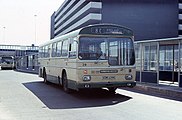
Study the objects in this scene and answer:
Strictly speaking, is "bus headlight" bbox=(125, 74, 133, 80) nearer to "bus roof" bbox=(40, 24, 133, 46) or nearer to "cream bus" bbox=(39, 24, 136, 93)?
"cream bus" bbox=(39, 24, 136, 93)

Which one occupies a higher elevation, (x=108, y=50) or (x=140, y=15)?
(x=140, y=15)

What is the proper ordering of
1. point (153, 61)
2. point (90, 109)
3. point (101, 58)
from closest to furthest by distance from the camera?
point (90, 109) < point (101, 58) < point (153, 61)

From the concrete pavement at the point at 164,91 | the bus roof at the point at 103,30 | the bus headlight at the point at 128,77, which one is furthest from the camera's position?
the concrete pavement at the point at 164,91

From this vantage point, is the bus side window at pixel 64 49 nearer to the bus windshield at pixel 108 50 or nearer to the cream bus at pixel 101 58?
the cream bus at pixel 101 58

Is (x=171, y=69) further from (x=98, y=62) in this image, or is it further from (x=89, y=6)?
(x=89, y=6)

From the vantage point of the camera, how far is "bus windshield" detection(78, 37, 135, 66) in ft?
38.0

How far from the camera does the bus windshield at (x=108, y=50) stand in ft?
38.0

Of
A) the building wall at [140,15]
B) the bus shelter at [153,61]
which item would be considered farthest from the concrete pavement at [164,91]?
the building wall at [140,15]

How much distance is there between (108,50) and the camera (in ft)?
38.8

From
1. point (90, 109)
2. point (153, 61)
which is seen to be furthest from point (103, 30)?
point (153, 61)

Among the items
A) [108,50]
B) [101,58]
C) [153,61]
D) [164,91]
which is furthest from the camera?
[153,61]

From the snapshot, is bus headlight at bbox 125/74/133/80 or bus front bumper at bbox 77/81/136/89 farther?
bus headlight at bbox 125/74/133/80

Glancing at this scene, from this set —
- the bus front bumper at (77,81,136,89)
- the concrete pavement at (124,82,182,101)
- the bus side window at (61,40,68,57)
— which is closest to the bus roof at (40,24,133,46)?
the bus side window at (61,40,68,57)

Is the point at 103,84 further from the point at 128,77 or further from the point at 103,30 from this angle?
the point at 103,30
